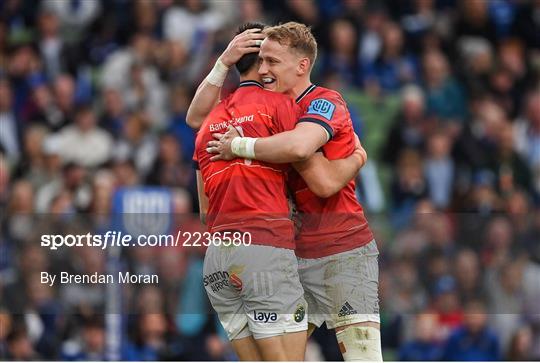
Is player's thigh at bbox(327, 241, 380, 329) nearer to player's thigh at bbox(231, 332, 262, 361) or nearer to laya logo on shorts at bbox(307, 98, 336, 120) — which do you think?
player's thigh at bbox(231, 332, 262, 361)

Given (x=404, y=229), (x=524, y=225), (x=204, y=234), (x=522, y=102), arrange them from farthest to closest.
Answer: (x=522, y=102), (x=524, y=225), (x=404, y=229), (x=204, y=234)

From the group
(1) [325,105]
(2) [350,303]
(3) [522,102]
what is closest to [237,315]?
(2) [350,303]

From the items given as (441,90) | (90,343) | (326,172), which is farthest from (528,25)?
(326,172)

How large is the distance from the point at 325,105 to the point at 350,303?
40.3 inches

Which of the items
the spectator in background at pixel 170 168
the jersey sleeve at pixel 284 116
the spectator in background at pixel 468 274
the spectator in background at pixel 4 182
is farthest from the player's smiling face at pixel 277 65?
the spectator in background at pixel 4 182

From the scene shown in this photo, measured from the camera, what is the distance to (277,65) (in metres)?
6.48

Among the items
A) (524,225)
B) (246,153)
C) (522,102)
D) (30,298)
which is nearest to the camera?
(246,153)

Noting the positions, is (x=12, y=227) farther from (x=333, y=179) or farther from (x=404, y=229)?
(x=333, y=179)

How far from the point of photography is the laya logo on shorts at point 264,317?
6281 millimetres

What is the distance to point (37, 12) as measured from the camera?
13.7m

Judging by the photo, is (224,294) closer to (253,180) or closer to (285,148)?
(253,180)

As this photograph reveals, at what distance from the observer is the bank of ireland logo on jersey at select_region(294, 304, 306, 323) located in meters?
6.33

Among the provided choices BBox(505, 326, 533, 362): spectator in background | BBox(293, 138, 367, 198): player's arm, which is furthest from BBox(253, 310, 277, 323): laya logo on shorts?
BBox(505, 326, 533, 362): spectator in background

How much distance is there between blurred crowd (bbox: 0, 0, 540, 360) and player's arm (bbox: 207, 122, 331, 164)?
5.32ft
